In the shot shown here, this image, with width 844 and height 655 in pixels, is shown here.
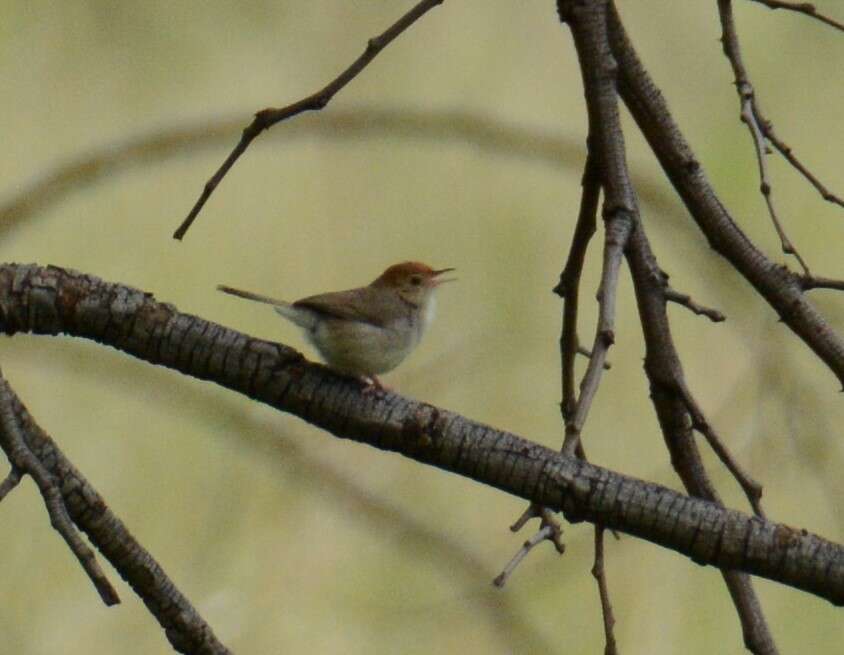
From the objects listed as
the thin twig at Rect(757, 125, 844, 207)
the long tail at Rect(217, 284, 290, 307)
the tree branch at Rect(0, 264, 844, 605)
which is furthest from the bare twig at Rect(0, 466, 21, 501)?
the thin twig at Rect(757, 125, 844, 207)

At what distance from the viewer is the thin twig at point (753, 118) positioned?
2719 mm

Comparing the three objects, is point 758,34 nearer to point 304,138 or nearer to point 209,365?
point 304,138

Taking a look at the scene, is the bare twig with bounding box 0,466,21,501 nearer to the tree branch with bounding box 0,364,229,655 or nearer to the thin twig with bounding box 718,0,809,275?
the tree branch with bounding box 0,364,229,655

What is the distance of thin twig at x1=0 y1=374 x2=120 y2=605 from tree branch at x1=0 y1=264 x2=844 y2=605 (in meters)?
0.19

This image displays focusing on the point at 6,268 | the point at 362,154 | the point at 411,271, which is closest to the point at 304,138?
the point at 362,154

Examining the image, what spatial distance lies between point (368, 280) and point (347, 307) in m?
2.94

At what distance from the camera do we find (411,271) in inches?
152

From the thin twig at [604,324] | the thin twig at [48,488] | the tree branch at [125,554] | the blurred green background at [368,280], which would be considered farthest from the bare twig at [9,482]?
the blurred green background at [368,280]

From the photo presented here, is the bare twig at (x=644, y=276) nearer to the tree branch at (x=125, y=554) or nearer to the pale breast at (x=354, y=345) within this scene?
the pale breast at (x=354, y=345)

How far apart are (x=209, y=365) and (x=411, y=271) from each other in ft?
5.32

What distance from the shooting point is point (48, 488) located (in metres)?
2.07

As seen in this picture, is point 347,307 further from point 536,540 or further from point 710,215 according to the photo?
point 536,540

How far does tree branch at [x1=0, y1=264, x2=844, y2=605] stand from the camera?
6.95 ft

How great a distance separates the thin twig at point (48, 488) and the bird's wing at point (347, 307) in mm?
1023
